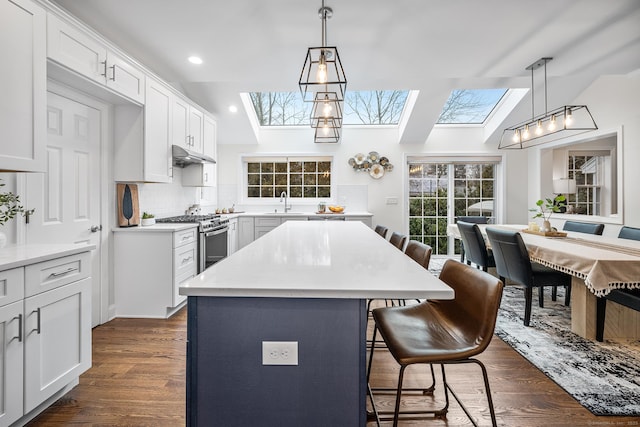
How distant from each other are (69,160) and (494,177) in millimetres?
6221

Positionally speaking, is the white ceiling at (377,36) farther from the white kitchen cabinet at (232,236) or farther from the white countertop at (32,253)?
the white kitchen cabinet at (232,236)

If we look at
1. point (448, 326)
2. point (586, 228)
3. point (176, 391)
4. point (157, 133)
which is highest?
point (157, 133)

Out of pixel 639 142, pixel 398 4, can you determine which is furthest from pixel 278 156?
pixel 639 142

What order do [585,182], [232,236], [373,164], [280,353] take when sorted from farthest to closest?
[373,164] < [585,182] < [232,236] < [280,353]

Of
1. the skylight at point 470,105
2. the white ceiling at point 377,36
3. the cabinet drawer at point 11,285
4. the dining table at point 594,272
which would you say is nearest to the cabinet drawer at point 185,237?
the cabinet drawer at point 11,285

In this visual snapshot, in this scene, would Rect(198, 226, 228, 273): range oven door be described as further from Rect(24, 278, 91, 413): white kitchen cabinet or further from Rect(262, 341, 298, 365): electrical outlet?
Rect(262, 341, 298, 365): electrical outlet

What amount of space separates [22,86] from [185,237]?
1847mm

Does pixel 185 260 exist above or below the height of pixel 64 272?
below

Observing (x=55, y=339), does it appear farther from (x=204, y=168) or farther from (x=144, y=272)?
(x=204, y=168)

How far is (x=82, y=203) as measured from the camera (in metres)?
2.72

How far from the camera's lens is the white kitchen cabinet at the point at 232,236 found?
4.85 metres

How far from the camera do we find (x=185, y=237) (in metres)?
3.35

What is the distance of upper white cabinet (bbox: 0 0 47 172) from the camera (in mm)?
1673

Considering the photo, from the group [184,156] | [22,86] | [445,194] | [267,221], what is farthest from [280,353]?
[445,194]
